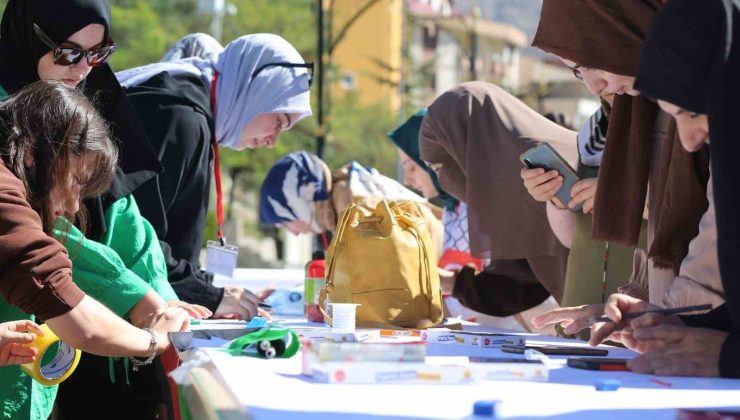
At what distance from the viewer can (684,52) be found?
Result: 201 centimetres

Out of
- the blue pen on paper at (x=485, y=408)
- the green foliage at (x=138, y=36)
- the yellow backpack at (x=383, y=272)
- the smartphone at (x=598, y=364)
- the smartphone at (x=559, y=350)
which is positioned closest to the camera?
the blue pen on paper at (x=485, y=408)

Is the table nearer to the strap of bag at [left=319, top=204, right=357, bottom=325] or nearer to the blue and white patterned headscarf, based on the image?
the strap of bag at [left=319, top=204, right=357, bottom=325]

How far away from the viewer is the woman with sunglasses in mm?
3316

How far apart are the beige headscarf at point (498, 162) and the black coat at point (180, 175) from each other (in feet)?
3.19

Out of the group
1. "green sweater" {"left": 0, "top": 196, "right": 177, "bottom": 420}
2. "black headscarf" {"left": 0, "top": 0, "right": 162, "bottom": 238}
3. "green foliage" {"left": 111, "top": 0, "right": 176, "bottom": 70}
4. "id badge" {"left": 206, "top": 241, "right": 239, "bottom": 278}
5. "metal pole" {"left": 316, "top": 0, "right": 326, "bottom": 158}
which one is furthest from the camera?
"green foliage" {"left": 111, "top": 0, "right": 176, "bottom": 70}

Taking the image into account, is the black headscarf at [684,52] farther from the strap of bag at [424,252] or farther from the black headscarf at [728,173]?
the strap of bag at [424,252]

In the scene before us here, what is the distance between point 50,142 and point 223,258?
5.47 feet

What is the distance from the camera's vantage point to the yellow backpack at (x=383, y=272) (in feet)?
10.8

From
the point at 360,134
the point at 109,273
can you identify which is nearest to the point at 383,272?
the point at 109,273

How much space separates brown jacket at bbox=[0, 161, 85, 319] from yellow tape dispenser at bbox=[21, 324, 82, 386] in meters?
0.17

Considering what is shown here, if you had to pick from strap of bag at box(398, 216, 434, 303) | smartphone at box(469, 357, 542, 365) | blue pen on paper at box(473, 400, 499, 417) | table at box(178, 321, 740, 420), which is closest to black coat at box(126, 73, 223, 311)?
strap of bag at box(398, 216, 434, 303)

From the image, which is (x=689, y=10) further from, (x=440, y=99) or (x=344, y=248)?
(x=440, y=99)

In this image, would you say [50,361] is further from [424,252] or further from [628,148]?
[628,148]

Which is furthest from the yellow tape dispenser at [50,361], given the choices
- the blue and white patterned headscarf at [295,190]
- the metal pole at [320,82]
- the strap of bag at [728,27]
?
the metal pole at [320,82]
